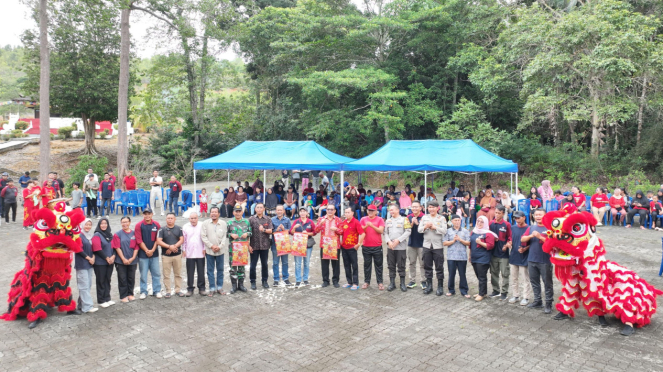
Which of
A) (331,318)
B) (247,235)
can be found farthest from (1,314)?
(331,318)

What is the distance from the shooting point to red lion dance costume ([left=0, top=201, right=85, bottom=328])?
6.19 m

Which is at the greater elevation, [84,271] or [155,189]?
[155,189]

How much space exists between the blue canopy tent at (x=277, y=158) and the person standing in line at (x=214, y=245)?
22.6 ft

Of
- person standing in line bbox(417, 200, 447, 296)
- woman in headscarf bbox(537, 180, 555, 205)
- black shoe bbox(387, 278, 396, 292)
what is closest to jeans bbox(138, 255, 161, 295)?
black shoe bbox(387, 278, 396, 292)

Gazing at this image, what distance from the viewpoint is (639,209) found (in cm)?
1380

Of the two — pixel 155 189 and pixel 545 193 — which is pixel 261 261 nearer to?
pixel 155 189

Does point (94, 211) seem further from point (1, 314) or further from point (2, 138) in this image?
point (2, 138)

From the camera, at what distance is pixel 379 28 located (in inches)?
872

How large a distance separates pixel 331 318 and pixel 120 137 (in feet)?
58.7

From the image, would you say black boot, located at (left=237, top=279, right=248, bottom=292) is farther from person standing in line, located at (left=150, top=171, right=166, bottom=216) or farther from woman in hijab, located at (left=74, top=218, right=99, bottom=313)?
person standing in line, located at (left=150, top=171, right=166, bottom=216)

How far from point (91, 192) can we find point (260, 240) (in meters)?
9.94

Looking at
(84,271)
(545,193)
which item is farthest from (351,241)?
(545,193)

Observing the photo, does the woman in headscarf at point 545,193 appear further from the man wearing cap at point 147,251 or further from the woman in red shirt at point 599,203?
the man wearing cap at point 147,251

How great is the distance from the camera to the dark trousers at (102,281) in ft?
22.7
